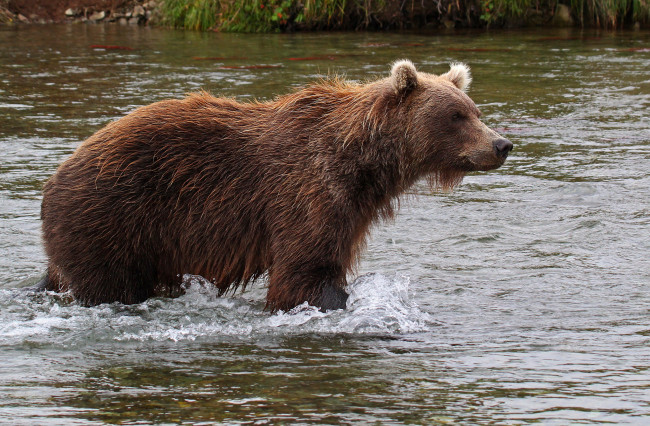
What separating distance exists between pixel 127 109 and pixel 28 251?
4.96 metres

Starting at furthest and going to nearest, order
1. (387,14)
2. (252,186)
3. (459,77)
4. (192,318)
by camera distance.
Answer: (387,14) < (459,77) < (252,186) < (192,318)

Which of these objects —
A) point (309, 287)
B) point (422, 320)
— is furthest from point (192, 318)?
point (422, 320)

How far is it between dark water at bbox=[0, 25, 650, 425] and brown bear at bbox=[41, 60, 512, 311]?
0.27 meters

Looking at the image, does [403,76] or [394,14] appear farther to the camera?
[394,14]

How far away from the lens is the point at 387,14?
21.2 meters

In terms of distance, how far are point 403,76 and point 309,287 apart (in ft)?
4.85

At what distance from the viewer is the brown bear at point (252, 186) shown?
5828mm

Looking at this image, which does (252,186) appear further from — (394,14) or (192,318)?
(394,14)

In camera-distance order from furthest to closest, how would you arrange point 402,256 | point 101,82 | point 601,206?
point 101,82
point 601,206
point 402,256

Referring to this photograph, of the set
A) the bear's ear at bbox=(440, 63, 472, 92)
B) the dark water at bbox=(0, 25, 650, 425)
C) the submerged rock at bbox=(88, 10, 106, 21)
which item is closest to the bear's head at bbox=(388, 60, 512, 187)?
the bear's ear at bbox=(440, 63, 472, 92)

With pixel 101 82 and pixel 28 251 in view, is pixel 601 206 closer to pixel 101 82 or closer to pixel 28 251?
pixel 28 251

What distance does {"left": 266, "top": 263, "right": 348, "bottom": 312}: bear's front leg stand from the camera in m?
5.79

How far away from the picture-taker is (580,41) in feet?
59.8

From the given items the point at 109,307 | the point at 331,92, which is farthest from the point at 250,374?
the point at 331,92
